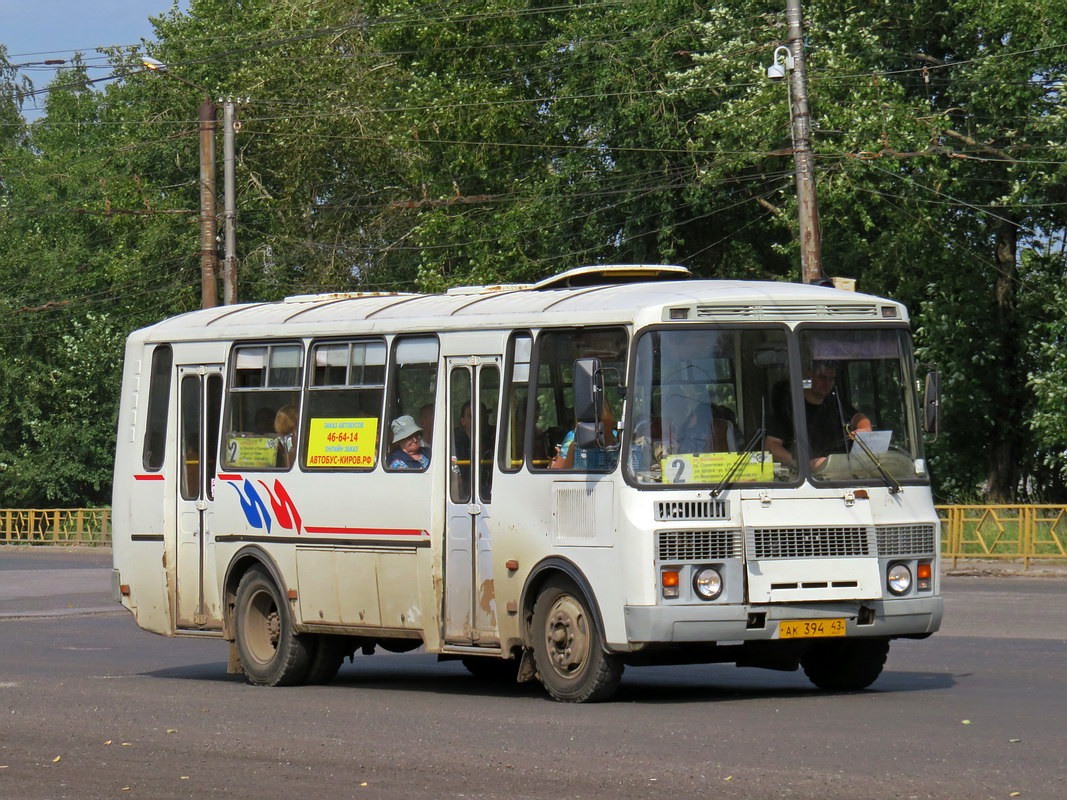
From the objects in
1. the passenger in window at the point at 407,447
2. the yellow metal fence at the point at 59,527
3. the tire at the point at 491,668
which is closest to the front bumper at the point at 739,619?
the passenger in window at the point at 407,447

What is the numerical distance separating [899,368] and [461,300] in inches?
125

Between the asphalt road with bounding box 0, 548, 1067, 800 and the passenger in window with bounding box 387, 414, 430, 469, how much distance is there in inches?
64.1

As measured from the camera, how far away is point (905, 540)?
1270 cm

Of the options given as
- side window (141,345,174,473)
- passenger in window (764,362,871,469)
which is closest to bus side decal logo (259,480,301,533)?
side window (141,345,174,473)

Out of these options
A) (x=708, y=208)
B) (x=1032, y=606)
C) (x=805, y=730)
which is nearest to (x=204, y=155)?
(x=708, y=208)

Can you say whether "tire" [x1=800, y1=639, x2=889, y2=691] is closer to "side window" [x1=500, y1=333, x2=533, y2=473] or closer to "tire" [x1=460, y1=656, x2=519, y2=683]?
"side window" [x1=500, y1=333, x2=533, y2=473]

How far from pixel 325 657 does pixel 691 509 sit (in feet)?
13.4

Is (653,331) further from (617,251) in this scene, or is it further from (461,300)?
(617,251)

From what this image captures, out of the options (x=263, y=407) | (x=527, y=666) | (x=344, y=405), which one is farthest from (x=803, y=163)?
(x=527, y=666)

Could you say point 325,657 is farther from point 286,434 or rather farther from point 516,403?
point 516,403

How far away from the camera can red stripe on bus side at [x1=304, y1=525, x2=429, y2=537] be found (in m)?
13.8

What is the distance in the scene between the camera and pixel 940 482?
1567 inches

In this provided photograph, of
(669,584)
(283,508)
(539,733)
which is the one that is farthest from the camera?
(283,508)

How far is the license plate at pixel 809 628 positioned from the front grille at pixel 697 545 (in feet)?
1.74
